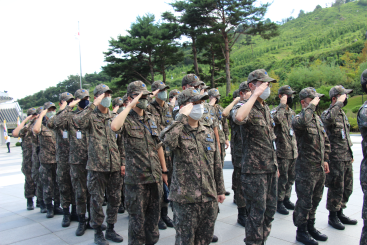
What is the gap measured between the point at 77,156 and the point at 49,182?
4.90 ft

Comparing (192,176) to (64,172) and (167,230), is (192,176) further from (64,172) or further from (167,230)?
A: (64,172)

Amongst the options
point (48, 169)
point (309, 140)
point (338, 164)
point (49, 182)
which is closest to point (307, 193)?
point (309, 140)

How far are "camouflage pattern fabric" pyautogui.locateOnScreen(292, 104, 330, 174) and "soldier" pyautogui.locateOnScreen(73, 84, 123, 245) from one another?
2670 millimetres

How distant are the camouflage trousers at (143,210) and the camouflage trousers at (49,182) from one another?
111 inches

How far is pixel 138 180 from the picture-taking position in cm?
325

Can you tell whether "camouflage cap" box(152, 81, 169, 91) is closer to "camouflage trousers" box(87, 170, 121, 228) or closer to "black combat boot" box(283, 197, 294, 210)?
"camouflage trousers" box(87, 170, 121, 228)

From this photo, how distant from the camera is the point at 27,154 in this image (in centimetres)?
642

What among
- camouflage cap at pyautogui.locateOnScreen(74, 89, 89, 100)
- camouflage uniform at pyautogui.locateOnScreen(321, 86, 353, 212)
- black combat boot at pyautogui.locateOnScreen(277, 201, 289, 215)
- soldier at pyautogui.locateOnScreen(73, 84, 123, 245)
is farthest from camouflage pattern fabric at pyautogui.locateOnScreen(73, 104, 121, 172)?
camouflage uniform at pyautogui.locateOnScreen(321, 86, 353, 212)

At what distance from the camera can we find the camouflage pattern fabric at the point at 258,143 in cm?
312

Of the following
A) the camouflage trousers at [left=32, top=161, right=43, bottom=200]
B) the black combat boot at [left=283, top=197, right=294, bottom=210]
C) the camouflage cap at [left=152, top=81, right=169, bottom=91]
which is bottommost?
the black combat boot at [left=283, top=197, right=294, bottom=210]

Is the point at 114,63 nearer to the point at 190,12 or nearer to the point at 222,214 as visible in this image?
the point at 190,12

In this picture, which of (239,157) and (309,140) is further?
(239,157)

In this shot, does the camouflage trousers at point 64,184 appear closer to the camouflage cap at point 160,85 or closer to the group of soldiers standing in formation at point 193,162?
the group of soldiers standing in formation at point 193,162

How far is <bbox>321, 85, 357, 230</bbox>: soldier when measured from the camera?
4.19 metres
